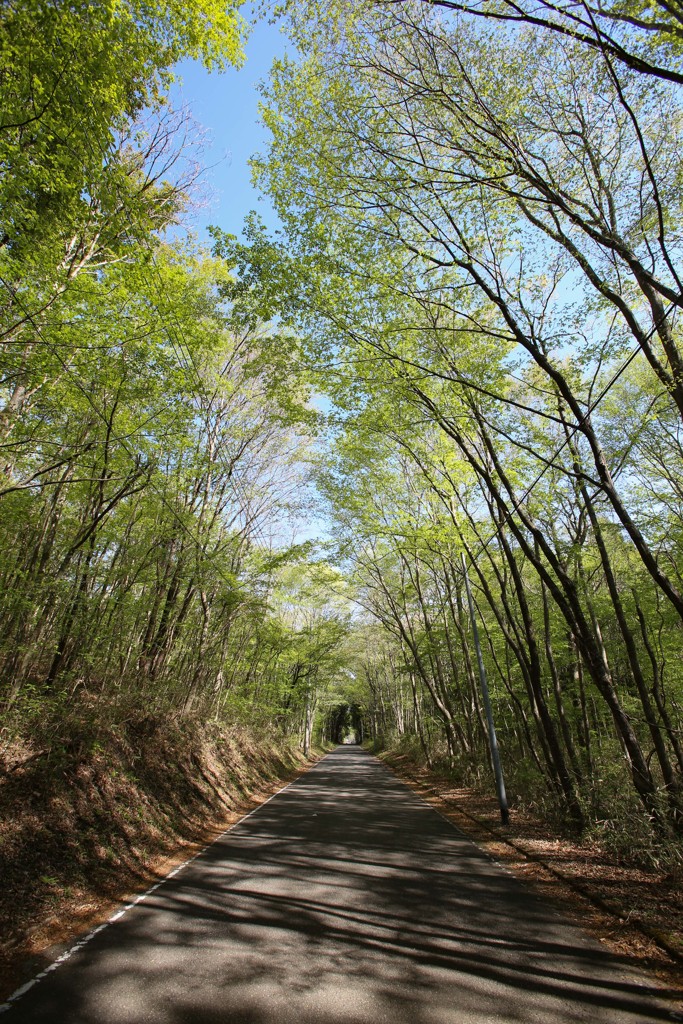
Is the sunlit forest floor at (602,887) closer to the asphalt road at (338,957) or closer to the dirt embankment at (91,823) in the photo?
the asphalt road at (338,957)

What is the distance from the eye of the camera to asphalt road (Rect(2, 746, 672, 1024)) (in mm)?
2756

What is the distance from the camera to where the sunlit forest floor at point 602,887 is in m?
3.58

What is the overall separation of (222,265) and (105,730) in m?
8.92

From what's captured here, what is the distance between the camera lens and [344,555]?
14.1m

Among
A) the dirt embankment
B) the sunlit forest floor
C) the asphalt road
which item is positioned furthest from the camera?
the dirt embankment

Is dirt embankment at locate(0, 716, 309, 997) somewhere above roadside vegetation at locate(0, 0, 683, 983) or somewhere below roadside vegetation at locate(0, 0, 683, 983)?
below

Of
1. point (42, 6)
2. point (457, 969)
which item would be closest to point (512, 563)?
point (457, 969)

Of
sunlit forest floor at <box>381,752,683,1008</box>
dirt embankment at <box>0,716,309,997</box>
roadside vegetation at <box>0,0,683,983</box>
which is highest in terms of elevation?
roadside vegetation at <box>0,0,683,983</box>

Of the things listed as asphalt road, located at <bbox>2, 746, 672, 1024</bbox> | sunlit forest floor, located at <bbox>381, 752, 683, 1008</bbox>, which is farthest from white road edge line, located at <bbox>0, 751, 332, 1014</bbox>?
sunlit forest floor, located at <bbox>381, 752, 683, 1008</bbox>

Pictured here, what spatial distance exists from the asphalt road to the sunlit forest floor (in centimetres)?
27

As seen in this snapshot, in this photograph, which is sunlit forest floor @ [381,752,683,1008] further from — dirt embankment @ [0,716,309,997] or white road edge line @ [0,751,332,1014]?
dirt embankment @ [0,716,309,997]

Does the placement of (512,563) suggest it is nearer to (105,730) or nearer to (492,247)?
(492,247)

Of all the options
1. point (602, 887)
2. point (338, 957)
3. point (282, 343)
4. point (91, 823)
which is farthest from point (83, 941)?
point (282, 343)

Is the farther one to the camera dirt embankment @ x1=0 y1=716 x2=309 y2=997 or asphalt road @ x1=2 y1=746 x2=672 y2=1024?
dirt embankment @ x1=0 y1=716 x2=309 y2=997
